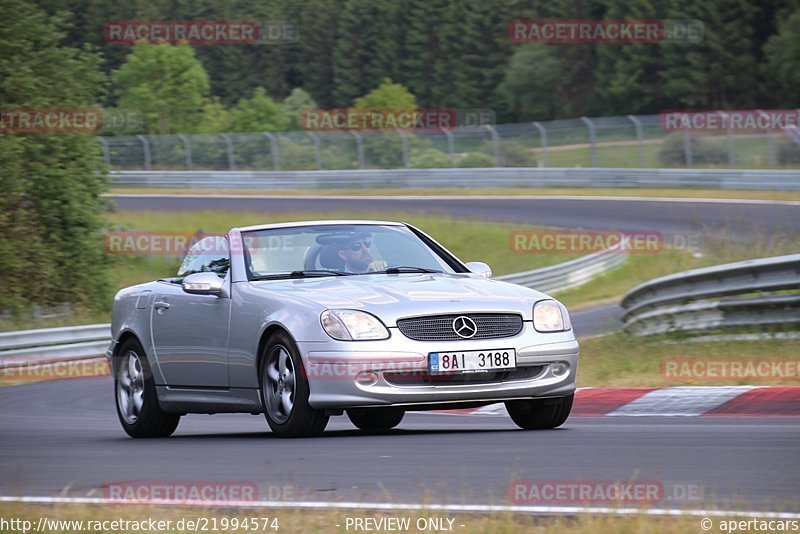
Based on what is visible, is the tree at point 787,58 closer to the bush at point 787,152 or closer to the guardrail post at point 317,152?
the guardrail post at point 317,152

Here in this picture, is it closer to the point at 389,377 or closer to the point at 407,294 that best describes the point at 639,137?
the point at 407,294

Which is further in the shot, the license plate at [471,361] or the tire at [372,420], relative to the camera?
the tire at [372,420]

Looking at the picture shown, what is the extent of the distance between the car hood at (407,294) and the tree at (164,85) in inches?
3041

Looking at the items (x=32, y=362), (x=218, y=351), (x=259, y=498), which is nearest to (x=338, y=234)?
(x=218, y=351)

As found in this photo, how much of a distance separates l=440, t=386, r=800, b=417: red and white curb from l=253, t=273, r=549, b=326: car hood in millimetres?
2059

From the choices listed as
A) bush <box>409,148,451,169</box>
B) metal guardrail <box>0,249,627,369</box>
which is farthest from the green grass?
bush <box>409,148,451,169</box>

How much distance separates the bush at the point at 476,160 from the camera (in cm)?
4672

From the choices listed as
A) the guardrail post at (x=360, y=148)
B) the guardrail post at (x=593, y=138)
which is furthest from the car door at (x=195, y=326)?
the guardrail post at (x=360, y=148)

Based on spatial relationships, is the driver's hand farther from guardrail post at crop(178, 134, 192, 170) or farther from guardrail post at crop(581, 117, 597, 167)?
guardrail post at crop(178, 134, 192, 170)

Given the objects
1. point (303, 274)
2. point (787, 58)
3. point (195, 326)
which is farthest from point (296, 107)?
point (303, 274)

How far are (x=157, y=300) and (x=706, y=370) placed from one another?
5.19 m

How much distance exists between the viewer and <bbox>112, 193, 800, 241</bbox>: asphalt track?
31.5 meters

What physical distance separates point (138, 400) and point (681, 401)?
4.02 metres

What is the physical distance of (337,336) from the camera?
8.00 metres
